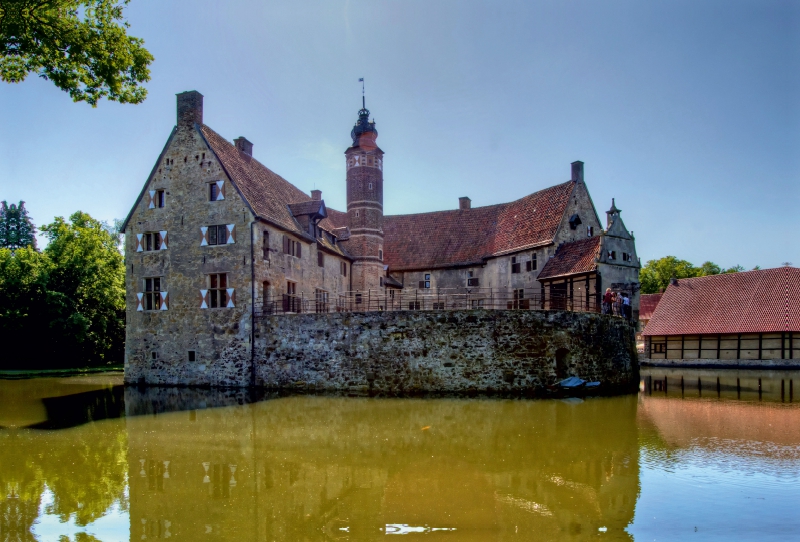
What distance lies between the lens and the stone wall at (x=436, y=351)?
22.4 meters

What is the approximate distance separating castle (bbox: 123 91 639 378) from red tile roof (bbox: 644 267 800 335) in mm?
11364

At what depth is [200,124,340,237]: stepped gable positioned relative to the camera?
1005 inches

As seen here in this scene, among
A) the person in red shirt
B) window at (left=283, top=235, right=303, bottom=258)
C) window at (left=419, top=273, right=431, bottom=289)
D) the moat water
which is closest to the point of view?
the moat water

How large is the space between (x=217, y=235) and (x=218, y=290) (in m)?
2.22

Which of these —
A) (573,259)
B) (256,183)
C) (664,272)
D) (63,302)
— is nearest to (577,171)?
(573,259)

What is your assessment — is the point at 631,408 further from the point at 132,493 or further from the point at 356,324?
the point at 132,493

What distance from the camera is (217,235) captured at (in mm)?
25344

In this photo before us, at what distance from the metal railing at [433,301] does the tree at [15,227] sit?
43.7 m

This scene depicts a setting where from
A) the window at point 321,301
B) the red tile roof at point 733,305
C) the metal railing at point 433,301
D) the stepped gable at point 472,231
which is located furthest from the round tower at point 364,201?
the red tile roof at point 733,305

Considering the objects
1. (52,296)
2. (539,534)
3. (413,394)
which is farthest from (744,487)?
(52,296)

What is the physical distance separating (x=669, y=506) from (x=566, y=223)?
23.9 m

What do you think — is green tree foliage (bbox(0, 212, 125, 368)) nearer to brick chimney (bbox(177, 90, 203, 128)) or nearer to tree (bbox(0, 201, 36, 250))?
brick chimney (bbox(177, 90, 203, 128))

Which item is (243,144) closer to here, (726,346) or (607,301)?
(607,301)

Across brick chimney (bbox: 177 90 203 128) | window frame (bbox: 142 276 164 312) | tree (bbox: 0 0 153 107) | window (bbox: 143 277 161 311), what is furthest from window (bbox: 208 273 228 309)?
tree (bbox: 0 0 153 107)
